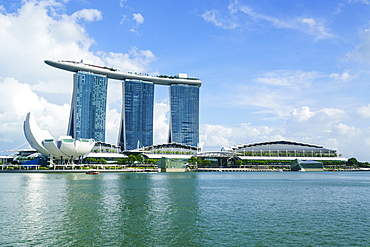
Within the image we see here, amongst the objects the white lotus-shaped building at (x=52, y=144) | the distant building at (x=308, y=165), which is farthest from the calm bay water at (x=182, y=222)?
the distant building at (x=308, y=165)

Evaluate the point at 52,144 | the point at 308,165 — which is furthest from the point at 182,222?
the point at 308,165

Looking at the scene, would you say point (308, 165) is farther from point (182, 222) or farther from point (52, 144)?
point (182, 222)

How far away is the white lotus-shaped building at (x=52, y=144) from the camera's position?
131m

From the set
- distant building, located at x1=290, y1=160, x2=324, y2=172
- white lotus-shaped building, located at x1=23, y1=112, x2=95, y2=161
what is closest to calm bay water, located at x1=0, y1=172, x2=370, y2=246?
white lotus-shaped building, located at x1=23, y1=112, x2=95, y2=161

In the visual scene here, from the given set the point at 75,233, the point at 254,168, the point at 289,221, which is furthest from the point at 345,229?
the point at 254,168

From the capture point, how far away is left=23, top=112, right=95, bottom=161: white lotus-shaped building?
131000 millimetres

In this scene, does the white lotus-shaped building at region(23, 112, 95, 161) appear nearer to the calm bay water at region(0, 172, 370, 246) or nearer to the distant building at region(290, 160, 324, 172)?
the calm bay water at region(0, 172, 370, 246)

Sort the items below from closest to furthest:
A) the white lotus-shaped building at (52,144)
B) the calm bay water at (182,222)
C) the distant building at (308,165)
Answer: the calm bay water at (182,222) < the white lotus-shaped building at (52,144) < the distant building at (308,165)

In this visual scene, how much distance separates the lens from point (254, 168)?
185250mm

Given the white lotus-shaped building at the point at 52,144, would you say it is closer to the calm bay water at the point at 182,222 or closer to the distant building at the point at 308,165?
the calm bay water at the point at 182,222

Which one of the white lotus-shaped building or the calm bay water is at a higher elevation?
the white lotus-shaped building

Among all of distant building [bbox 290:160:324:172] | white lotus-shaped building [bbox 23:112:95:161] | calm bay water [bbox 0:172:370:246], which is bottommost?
calm bay water [bbox 0:172:370:246]

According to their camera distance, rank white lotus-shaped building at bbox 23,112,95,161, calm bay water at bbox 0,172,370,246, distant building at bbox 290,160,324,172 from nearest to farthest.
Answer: calm bay water at bbox 0,172,370,246 < white lotus-shaped building at bbox 23,112,95,161 < distant building at bbox 290,160,324,172

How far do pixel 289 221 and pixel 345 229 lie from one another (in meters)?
4.32
